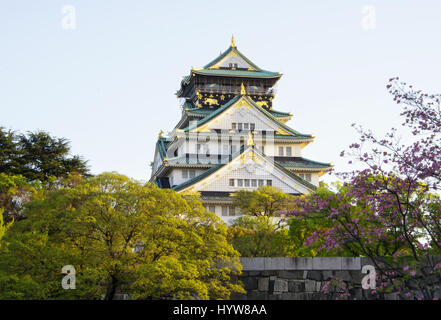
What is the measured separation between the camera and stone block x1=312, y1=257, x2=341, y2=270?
2155cm

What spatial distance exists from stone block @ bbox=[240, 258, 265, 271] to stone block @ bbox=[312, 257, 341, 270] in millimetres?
1722

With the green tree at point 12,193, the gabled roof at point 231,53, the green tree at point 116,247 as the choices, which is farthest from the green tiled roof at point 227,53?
the green tree at point 116,247

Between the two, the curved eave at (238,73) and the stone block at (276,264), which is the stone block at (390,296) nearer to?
the stone block at (276,264)

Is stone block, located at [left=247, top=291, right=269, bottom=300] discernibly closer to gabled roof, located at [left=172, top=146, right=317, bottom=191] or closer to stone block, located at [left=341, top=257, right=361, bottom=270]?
stone block, located at [left=341, top=257, right=361, bottom=270]

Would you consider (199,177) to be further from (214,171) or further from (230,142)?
(230,142)

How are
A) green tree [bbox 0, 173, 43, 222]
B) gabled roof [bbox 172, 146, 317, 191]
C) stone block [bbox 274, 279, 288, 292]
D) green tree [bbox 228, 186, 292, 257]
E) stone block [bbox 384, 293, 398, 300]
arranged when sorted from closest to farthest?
stone block [bbox 384, 293, 398, 300] < stone block [bbox 274, 279, 288, 292] < green tree [bbox 228, 186, 292, 257] < green tree [bbox 0, 173, 43, 222] < gabled roof [bbox 172, 146, 317, 191]

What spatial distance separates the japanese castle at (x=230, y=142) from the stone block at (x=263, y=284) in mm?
26538

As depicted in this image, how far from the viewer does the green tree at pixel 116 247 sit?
20.1 m

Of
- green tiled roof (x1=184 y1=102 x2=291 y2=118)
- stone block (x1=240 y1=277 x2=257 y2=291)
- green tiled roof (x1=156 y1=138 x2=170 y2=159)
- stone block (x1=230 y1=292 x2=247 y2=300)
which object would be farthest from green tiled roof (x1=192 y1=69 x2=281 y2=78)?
stone block (x1=230 y1=292 x2=247 y2=300)

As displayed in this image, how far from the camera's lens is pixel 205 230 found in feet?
74.2
